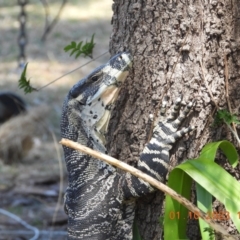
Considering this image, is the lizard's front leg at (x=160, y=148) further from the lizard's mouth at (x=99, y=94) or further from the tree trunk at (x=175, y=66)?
the lizard's mouth at (x=99, y=94)

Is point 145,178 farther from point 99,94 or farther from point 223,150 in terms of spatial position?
point 99,94

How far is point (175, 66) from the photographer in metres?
3.18

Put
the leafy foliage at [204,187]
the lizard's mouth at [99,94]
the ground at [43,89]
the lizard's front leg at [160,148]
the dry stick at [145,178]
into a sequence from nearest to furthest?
the dry stick at [145,178], the leafy foliage at [204,187], the lizard's front leg at [160,148], the lizard's mouth at [99,94], the ground at [43,89]

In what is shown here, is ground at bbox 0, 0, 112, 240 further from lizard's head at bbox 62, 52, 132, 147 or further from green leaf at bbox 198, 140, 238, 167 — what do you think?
green leaf at bbox 198, 140, 238, 167

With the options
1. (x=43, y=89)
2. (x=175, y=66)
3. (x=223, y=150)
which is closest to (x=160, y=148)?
(x=223, y=150)

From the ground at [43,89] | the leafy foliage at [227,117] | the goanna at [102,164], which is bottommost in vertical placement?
the ground at [43,89]

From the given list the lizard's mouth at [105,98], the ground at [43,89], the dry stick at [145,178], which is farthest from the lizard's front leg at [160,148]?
the ground at [43,89]

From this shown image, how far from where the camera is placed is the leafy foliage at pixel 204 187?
286 cm

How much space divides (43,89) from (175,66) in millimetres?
7846

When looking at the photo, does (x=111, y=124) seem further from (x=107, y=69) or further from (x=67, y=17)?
(x=67, y=17)

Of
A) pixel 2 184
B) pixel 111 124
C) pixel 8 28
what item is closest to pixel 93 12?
pixel 8 28

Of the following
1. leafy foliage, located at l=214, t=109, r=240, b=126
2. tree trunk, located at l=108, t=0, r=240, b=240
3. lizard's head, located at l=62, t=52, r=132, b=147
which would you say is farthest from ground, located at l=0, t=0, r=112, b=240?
leafy foliage, located at l=214, t=109, r=240, b=126

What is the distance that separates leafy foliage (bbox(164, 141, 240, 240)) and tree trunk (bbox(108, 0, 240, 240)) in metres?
0.18

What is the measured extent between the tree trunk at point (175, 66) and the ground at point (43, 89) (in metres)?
1.09
